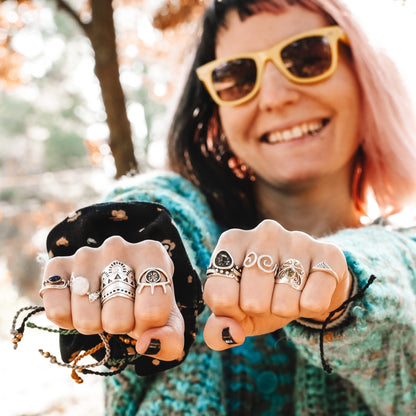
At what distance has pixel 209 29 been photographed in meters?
1.61

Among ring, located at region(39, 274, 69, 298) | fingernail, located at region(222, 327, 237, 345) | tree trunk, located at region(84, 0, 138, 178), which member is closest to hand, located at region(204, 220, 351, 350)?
fingernail, located at region(222, 327, 237, 345)

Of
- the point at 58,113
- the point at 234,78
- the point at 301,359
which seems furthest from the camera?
the point at 58,113

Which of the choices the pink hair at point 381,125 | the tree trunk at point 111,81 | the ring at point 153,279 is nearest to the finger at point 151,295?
the ring at point 153,279

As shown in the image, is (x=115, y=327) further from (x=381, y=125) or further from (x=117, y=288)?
(x=381, y=125)

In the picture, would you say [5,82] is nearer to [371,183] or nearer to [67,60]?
[371,183]

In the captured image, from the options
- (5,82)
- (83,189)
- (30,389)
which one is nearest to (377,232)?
(30,389)

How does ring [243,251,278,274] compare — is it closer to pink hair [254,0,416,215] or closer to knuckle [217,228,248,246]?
knuckle [217,228,248,246]

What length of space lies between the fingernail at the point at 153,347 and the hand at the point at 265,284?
0.08 meters

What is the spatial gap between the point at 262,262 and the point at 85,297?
28 centimetres

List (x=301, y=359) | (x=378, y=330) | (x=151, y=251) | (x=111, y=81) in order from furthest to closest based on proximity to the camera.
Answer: (x=111, y=81) → (x=301, y=359) → (x=378, y=330) → (x=151, y=251)

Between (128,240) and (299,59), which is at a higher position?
(299,59)

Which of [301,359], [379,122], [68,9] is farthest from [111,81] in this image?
[301,359]

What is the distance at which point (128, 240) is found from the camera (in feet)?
2.75

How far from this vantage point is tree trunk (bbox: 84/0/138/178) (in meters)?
3.05
